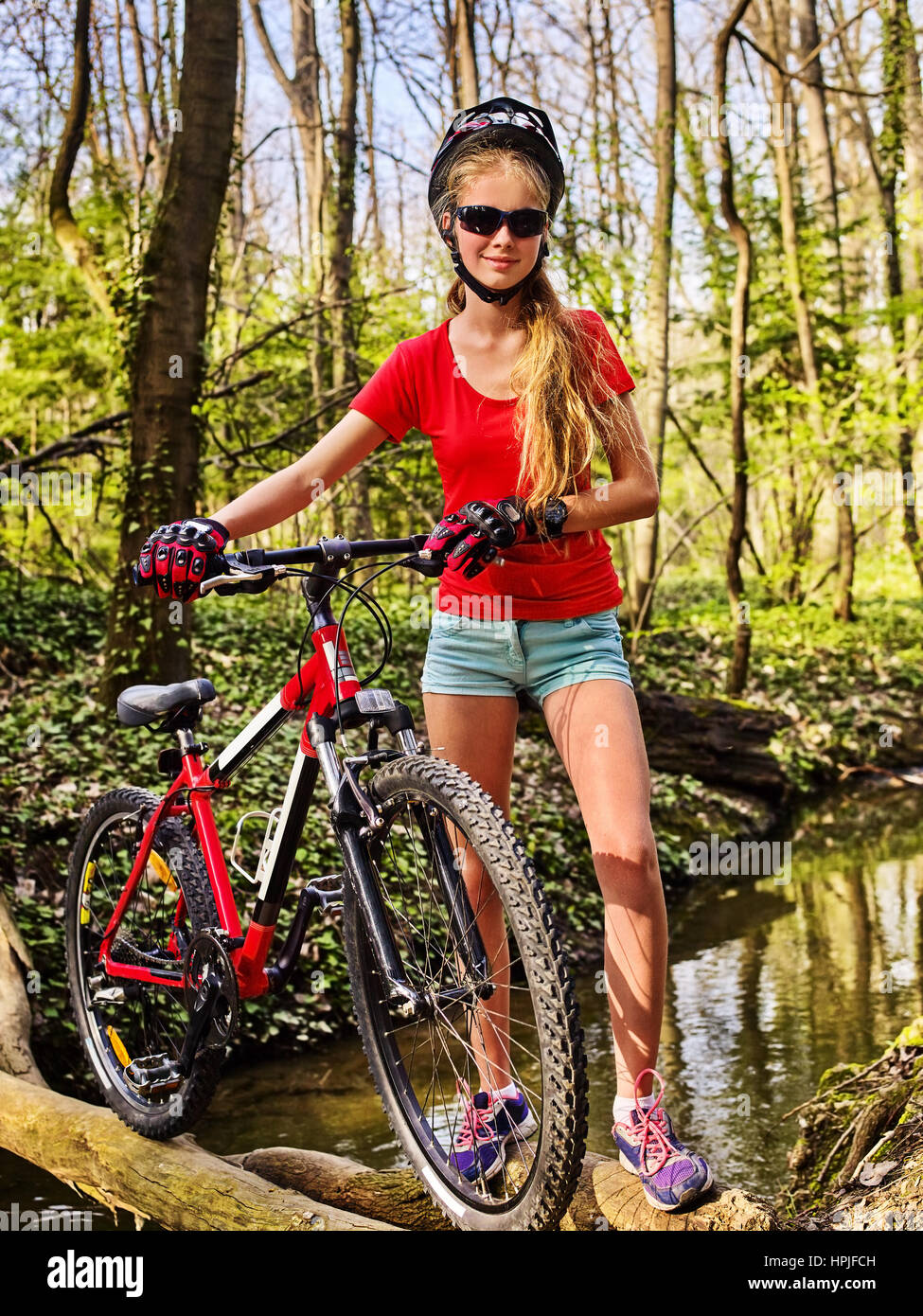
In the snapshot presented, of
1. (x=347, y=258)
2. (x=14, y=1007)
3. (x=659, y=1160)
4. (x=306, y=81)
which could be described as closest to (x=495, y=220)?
(x=659, y=1160)

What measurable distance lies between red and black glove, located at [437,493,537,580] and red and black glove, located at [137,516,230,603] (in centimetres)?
52

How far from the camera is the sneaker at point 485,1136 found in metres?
2.49

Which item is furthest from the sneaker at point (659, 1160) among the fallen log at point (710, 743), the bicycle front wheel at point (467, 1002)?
the fallen log at point (710, 743)

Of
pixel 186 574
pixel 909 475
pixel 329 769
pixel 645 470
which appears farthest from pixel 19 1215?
pixel 909 475

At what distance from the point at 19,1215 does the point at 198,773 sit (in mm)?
1574

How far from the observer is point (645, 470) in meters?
2.59

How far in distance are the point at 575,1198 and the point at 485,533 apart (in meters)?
1.39

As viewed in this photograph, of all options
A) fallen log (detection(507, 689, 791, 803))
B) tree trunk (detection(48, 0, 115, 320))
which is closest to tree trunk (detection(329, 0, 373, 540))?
tree trunk (detection(48, 0, 115, 320))

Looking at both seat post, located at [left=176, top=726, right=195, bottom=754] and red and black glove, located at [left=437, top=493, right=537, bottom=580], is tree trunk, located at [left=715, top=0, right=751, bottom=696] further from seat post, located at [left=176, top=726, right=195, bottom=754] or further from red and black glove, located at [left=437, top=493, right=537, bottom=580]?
red and black glove, located at [left=437, top=493, right=537, bottom=580]

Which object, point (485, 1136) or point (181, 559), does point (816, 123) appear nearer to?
point (181, 559)

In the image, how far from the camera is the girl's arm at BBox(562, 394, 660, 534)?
2463mm
